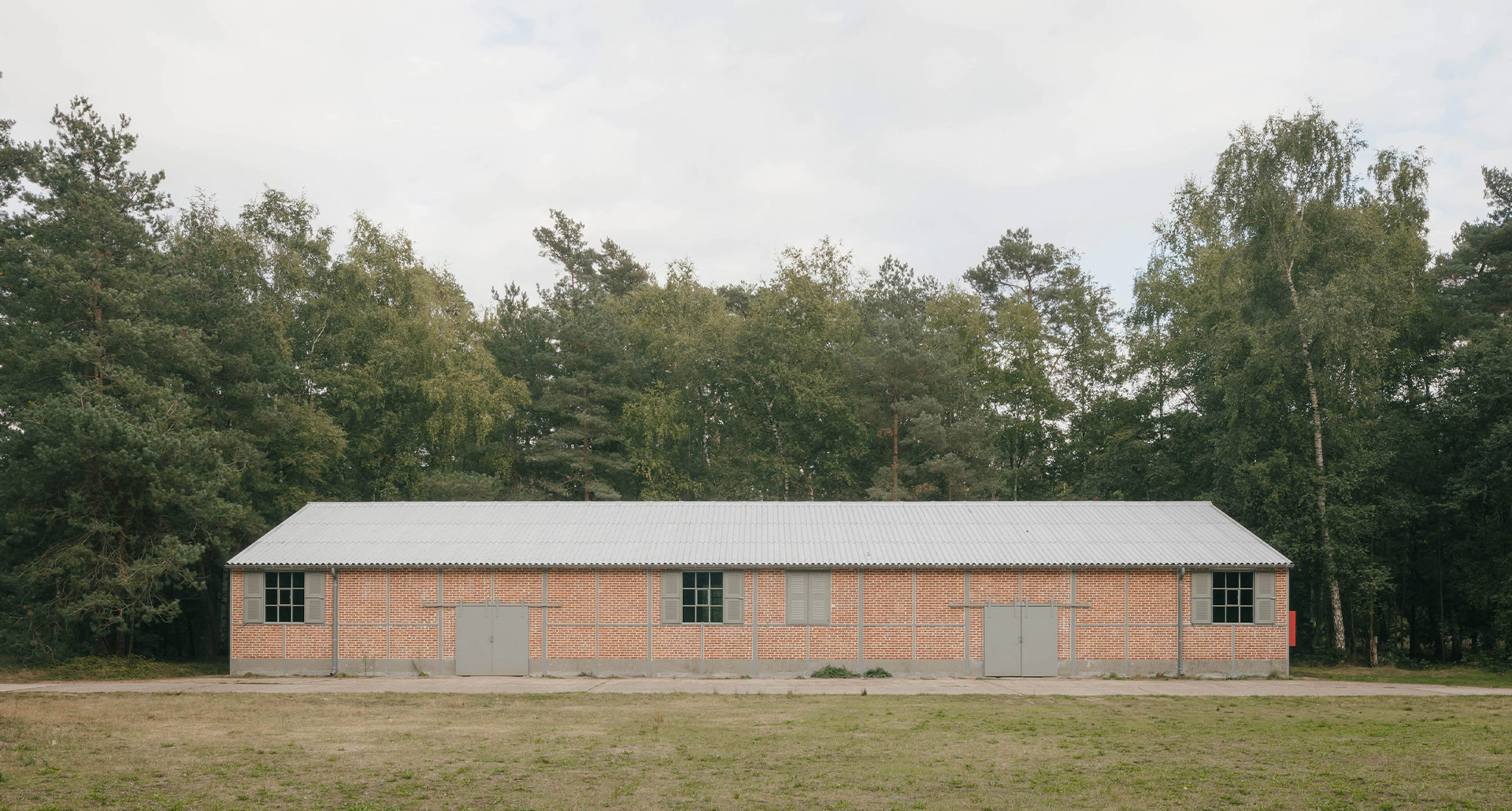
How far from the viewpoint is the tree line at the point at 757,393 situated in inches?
1232

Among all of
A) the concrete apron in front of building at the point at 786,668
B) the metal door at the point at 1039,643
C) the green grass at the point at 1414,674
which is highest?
the metal door at the point at 1039,643

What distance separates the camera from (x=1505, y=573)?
31.0 metres

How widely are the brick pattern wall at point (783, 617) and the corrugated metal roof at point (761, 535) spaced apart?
45cm

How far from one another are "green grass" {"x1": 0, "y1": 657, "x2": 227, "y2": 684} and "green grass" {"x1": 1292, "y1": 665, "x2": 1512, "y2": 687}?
30.8m

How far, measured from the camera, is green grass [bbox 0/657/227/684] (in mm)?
29250

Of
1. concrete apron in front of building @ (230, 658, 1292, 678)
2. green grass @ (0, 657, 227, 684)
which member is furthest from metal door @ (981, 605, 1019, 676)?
green grass @ (0, 657, 227, 684)

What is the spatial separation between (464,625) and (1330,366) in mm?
25815

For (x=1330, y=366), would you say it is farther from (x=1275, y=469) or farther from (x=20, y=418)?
(x=20, y=418)

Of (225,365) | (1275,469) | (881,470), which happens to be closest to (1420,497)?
(1275,469)

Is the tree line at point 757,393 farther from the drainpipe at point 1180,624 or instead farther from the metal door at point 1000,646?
the metal door at point 1000,646

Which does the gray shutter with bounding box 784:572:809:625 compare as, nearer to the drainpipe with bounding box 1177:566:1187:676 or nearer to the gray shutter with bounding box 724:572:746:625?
the gray shutter with bounding box 724:572:746:625

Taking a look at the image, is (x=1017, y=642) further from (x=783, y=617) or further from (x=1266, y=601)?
(x=1266, y=601)

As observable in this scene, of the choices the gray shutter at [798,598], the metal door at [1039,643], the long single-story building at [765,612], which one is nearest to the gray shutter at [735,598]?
the long single-story building at [765,612]

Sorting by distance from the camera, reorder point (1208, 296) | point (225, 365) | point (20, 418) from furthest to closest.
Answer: point (1208, 296), point (225, 365), point (20, 418)
